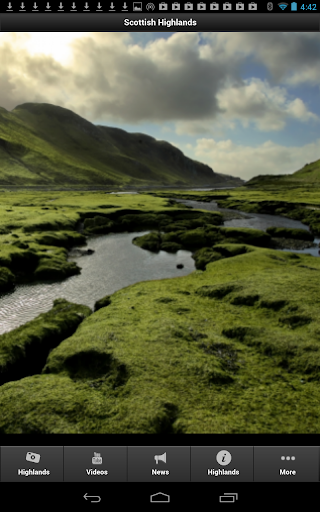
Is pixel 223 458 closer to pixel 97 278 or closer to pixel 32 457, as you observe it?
pixel 32 457

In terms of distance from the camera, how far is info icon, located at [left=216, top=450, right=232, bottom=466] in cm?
523

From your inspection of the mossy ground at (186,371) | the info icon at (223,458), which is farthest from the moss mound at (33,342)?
the info icon at (223,458)

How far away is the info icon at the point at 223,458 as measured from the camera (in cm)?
523

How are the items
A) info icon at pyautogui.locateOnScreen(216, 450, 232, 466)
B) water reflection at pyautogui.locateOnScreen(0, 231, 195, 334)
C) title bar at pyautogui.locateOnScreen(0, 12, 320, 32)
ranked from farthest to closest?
1. water reflection at pyautogui.locateOnScreen(0, 231, 195, 334)
2. title bar at pyautogui.locateOnScreen(0, 12, 320, 32)
3. info icon at pyautogui.locateOnScreen(216, 450, 232, 466)

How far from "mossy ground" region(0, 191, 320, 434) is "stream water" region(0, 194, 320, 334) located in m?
11.4

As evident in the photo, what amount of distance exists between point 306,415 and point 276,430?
4.49 feet

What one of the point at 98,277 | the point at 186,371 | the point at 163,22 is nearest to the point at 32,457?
the point at 186,371

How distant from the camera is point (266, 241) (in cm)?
6028

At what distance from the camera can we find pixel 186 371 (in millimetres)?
12352
